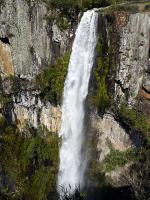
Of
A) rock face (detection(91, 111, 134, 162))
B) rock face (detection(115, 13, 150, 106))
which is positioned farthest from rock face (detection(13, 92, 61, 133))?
rock face (detection(115, 13, 150, 106))

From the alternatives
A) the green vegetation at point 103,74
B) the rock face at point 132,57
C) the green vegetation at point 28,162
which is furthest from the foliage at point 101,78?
the green vegetation at point 28,162

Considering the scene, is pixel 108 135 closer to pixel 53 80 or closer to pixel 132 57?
pixel 53 80

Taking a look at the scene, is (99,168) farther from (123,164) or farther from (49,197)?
(49,197)

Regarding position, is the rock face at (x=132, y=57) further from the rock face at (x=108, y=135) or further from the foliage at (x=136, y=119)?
the rock face at (x=108, y=135)

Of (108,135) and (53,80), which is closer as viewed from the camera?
(108,135)

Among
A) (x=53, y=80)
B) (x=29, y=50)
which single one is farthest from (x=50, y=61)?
(x=29, y=50)

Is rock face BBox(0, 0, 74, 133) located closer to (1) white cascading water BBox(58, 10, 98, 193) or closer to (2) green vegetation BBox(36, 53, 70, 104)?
(2) green vegetation BBox(36, 53, 70, 104)
